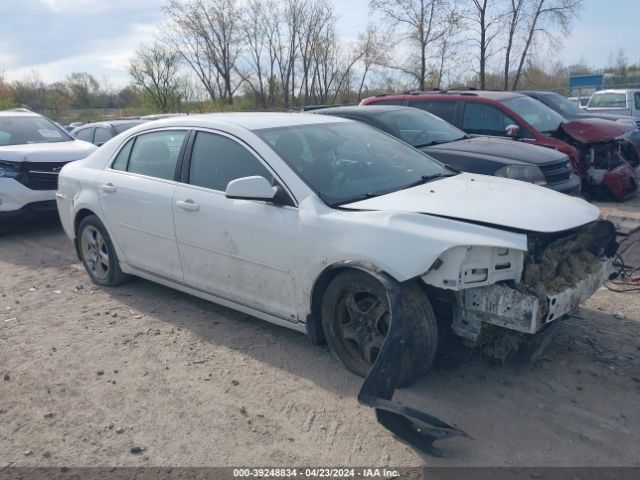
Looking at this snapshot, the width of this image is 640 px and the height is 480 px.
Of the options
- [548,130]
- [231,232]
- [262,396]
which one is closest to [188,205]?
[231,232]

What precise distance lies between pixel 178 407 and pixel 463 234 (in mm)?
1977

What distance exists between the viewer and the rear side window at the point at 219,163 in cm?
447

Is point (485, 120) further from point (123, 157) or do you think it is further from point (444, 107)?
point (123, 157)

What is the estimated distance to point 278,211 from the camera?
4148 millimetres

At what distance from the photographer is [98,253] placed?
5.99 m

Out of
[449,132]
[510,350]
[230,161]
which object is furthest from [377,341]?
[449,132]

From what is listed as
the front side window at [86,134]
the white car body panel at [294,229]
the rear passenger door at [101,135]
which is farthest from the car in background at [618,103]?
the white car body panel at [294,229]

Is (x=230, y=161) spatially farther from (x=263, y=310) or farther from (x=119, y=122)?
(x=119, y=122)

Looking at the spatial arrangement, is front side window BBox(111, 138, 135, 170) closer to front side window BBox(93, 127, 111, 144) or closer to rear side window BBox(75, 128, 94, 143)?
front side window BBox(93, 127, 111, 144)

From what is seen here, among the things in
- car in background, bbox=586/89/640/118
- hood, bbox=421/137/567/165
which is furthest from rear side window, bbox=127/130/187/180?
car in background, bbox=586/89/640/118

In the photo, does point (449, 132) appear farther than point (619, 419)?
Yes

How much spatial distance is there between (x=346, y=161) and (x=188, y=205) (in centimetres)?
125

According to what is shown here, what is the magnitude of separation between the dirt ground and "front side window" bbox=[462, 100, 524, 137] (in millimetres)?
4773

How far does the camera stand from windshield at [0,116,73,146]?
9.23 m
